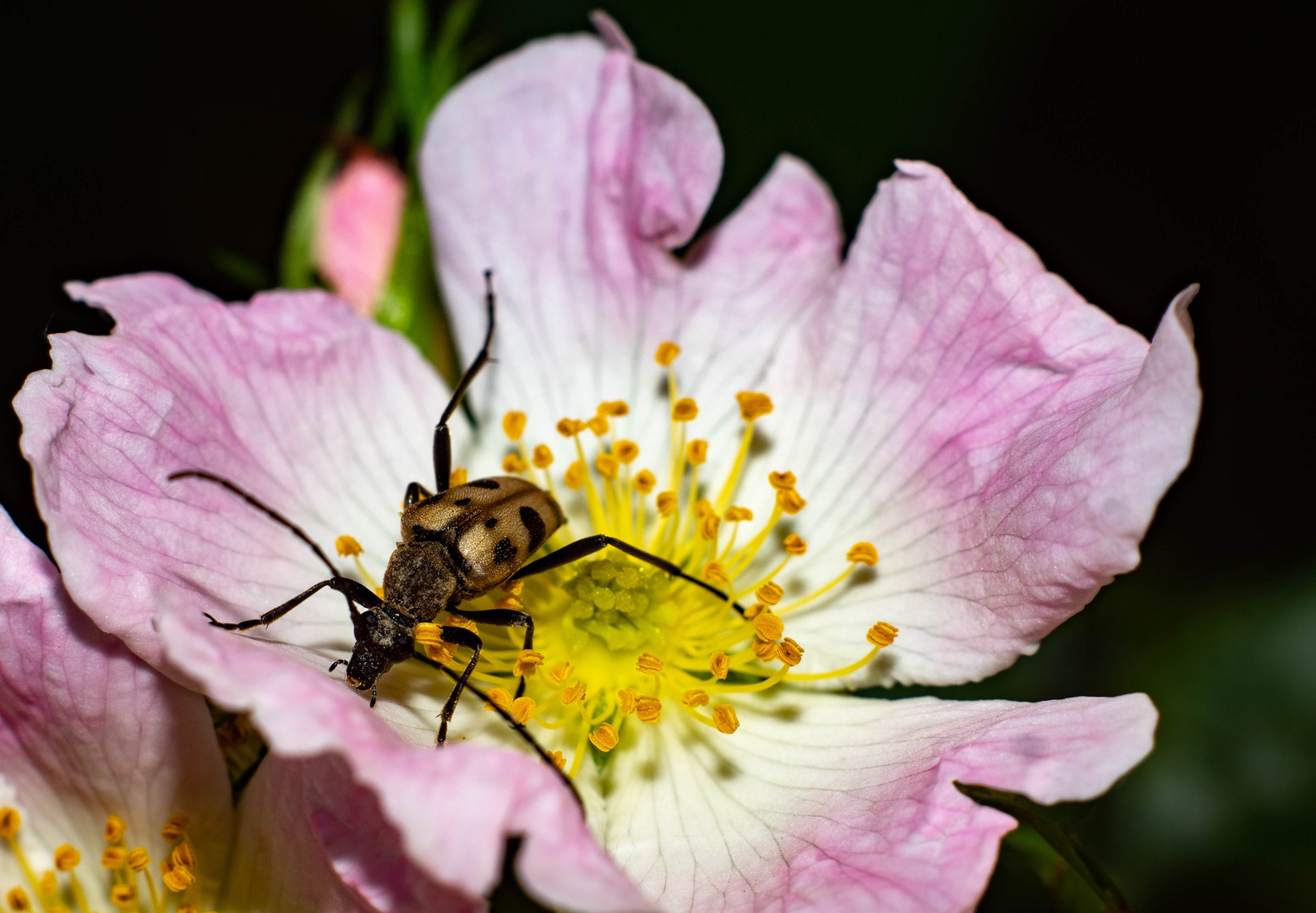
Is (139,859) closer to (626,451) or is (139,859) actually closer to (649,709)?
(649,709)

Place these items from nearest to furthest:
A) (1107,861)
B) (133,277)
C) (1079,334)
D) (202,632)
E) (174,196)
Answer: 1. (202,632)
2. (1079,334)
3. (133,277)
4. (1107,861)
5. (174,196)

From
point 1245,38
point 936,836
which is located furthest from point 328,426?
point 1245,38

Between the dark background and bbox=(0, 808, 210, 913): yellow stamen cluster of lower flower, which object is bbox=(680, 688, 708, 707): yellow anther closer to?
bbox=(0, 808, 210, 913): yellow stamen cluster of lower flower

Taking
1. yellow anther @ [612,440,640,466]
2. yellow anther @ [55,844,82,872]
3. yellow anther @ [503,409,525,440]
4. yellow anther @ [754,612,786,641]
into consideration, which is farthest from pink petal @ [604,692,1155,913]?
yellow anther @ [55,844,82,872]

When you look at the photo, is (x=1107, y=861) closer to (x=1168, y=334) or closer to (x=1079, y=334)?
(x=1079, y=334)

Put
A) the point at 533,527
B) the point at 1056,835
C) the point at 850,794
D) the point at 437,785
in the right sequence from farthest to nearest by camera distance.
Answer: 1. the point at 533,527
2. the point at 850,794
3. the point at 1056,835
4. the point at 437,785

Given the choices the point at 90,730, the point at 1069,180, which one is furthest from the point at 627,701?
the point at 1069,180
